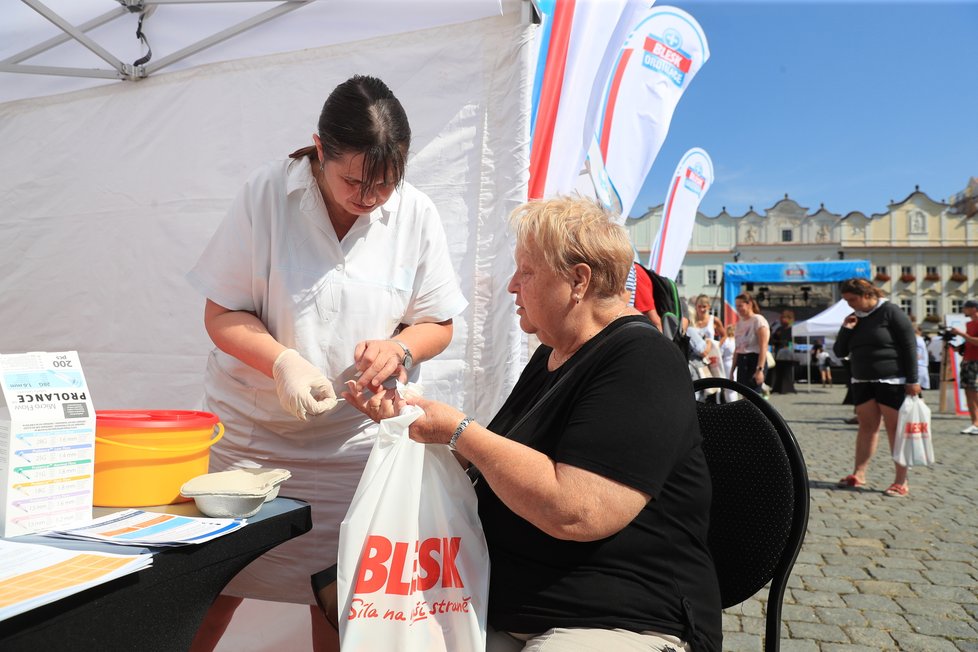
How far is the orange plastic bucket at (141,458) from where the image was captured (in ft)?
4.18

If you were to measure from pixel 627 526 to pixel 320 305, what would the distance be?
0.90 metres

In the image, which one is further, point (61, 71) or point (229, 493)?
point (61, 71)

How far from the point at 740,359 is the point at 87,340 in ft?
23.8

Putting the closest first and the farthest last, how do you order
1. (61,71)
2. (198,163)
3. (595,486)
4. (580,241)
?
(595,486)
(580,241)
(198,163)
(61,71)

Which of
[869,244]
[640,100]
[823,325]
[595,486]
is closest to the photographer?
[595,486]

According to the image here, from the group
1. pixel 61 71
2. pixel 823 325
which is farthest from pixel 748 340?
pixel 823 325

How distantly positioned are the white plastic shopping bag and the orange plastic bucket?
0.37 m

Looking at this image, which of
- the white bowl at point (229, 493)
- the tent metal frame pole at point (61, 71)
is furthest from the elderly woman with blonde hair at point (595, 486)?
the tent metal frame pole at point (61, 71)

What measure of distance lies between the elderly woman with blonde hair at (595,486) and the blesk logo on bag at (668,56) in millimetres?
3213

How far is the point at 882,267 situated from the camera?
49.9 meters

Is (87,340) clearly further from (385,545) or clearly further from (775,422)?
(775,422)

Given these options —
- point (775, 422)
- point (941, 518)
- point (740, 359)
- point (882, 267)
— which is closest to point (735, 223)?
point (882, 267)

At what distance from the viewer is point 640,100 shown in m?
4.14

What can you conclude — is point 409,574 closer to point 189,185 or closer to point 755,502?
point 755,502
